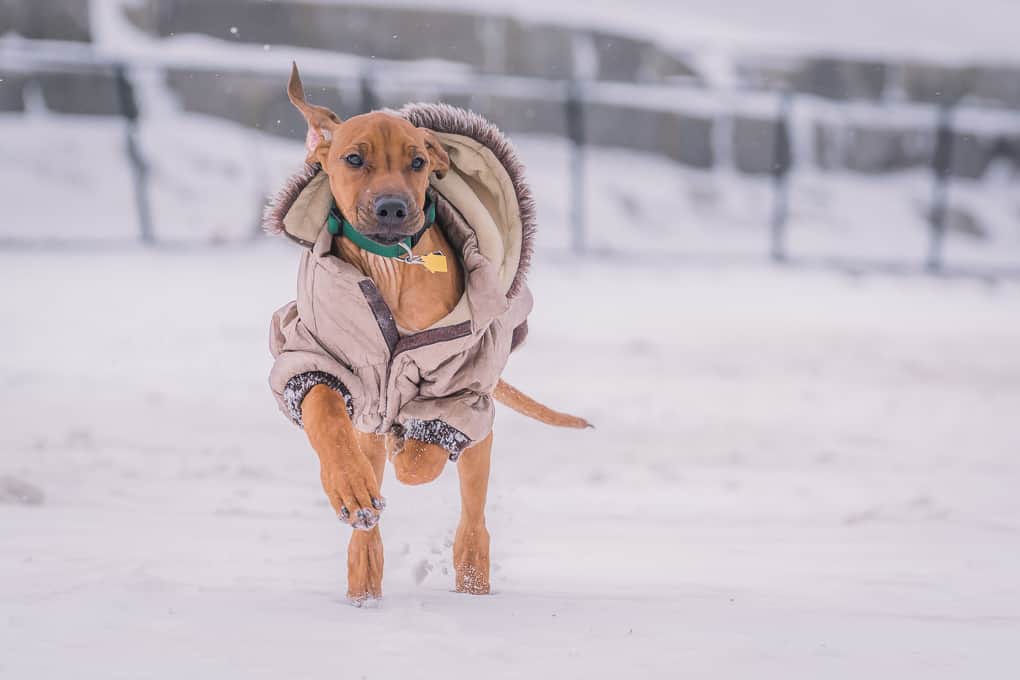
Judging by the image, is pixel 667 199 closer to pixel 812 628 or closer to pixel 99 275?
pixel 99 275

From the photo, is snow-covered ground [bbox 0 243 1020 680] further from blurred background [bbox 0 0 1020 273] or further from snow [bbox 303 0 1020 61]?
snow [bbox 303 0 1020 61]

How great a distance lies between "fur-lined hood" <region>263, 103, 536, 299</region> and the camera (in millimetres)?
2148

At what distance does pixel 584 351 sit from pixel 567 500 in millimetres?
2411

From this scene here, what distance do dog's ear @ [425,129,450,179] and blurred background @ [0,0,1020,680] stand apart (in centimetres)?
98

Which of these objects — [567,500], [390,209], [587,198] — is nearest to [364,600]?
[390,209]

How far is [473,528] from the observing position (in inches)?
96.3

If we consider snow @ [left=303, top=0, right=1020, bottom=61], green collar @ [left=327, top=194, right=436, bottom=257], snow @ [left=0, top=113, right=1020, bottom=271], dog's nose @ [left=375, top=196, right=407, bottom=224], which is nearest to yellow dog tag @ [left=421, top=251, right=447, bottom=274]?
green collar @ [left=327, top=194, right=436, bottom=257]

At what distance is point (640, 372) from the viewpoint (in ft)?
18.6

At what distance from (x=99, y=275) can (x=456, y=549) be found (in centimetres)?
589

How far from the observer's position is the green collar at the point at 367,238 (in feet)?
6.68

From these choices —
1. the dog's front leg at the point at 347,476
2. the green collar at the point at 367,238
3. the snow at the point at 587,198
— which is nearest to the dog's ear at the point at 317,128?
the green collar at the point at 367,238

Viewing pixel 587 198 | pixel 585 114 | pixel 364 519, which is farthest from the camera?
pixel 585 114

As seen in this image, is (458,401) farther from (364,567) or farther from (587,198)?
(587,198)

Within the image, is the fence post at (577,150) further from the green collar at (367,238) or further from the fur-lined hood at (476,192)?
the green collar at (367,238)
